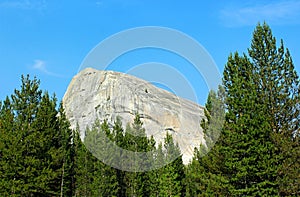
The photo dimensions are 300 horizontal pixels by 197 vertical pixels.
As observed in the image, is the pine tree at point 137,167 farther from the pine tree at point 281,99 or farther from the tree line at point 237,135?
the pine tree at point 281,99

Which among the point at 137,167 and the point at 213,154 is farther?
the point at 137,167

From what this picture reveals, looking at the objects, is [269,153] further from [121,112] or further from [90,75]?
[90,75]

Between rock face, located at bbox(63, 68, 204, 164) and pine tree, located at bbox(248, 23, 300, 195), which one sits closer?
pine tree, located at bbox(248, 23, 300, 195)

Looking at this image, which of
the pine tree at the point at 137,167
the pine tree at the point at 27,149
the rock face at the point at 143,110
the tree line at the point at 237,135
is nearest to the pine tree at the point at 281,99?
the tree line at the point at 237,135

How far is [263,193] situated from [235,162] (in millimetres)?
2597

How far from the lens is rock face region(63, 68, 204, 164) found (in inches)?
4176

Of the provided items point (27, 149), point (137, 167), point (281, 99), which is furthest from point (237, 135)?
point (137, 167)

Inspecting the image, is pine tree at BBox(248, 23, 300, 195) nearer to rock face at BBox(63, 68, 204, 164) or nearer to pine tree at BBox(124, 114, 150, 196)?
pine tree at BBox(124, 114, 150, 196)

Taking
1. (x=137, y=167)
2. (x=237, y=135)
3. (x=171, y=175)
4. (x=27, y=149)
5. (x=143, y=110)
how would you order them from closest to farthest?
(x=237, y=135) → (x=27, y=149) → (x=171, y=175) → (x=137, y=167) → (x=143, y=110)

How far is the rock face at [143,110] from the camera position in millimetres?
106062

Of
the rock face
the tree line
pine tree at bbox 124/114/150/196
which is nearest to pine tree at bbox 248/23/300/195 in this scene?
the tree line

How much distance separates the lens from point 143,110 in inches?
4441

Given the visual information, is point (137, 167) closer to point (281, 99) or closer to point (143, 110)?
point (281, 99)

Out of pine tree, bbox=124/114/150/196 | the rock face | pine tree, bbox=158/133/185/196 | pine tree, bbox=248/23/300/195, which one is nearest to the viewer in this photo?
pine tree, bbox=248/23/300/195
